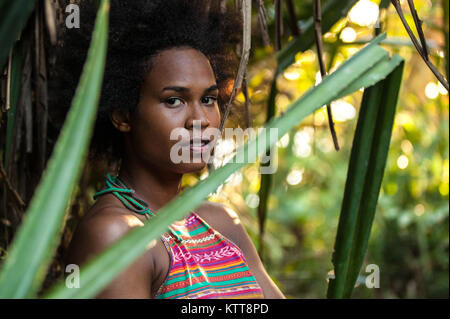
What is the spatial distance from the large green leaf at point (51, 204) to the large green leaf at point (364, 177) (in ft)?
1.53

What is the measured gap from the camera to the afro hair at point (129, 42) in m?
0.99

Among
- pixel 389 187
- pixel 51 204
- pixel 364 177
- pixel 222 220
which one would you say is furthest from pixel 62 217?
pixel 389 187

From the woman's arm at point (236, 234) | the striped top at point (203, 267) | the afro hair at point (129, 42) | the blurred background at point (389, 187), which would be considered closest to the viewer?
the striped top at point (203, 267)

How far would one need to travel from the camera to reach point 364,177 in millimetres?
803

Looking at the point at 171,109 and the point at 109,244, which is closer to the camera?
the point at 109,244

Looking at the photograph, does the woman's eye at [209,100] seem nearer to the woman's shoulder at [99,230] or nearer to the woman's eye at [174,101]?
the woman's eye at [174,101]

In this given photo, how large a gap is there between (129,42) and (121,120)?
0.14 metres

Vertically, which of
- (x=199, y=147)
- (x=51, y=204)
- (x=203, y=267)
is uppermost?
(x=199, y=147)

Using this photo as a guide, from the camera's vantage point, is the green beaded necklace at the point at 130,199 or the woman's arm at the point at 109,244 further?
the green beaded necklace at the point at 130,199

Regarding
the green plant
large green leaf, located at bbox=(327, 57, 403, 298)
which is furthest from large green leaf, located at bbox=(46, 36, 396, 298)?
large green leaf, located at bbox=(327, 57, 403, 298)

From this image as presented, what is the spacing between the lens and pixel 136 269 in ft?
2.61

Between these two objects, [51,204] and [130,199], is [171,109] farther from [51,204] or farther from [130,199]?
[51,204]

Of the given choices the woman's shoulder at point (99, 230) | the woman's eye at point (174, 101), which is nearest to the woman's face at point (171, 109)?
the woman's eye at point (174, 101)
